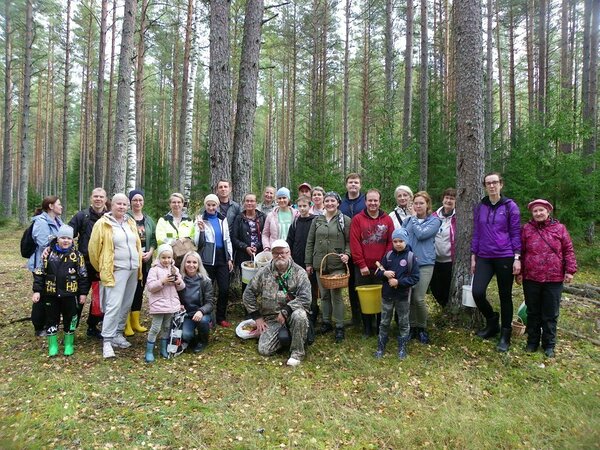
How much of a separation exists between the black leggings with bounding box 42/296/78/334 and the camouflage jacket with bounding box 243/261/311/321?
7.00ft

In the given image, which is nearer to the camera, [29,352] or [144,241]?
[29,352]

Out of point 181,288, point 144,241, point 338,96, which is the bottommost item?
point 181,288

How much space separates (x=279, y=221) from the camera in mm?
5859

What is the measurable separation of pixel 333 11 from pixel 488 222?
1990 centimetres

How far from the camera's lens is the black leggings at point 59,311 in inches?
183

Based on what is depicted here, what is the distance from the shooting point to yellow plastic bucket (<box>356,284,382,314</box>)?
16.2ft

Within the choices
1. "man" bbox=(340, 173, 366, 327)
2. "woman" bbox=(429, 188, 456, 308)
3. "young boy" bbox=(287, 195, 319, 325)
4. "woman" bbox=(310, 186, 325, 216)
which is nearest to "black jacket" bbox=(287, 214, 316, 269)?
"young boy" bbox=(287, 195, 319, 325)

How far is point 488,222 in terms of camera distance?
4.73 meters

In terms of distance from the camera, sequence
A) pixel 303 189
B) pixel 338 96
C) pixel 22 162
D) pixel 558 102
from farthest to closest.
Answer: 1. pixel 338 96
2. pixel 22 162
3. pixel 558 102
4. pixel 303 189

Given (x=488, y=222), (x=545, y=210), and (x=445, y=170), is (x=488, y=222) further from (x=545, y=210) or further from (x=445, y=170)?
(x=445, y=170)

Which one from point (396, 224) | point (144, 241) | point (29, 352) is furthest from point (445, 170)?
point (29, 352)

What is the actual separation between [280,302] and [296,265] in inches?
21.2

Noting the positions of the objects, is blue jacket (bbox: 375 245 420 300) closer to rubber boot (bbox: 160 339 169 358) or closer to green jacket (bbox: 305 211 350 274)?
green jacket (bbox: 305 211 350 274)

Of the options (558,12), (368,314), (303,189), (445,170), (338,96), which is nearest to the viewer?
(368,314)
